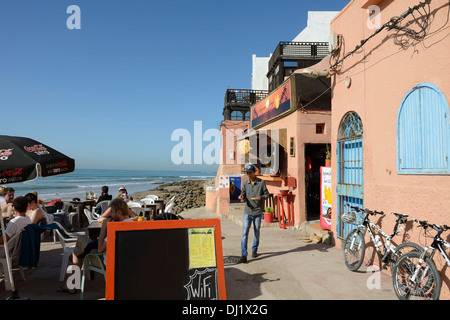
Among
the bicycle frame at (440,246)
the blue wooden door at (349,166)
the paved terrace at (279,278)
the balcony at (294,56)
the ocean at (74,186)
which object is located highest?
the balcony at (294,56)

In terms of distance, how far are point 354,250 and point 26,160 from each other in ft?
18.4

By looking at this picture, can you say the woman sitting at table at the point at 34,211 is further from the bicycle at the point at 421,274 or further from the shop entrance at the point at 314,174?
A: the shop entrance at the point at 314,174

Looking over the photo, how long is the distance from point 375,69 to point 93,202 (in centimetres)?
1068

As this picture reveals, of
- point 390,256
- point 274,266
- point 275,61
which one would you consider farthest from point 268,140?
point 275,61

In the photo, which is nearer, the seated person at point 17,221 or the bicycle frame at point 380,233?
the bicycle frame at point 380,233

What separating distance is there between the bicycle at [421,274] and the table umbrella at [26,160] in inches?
211

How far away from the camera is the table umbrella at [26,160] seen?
4145mm

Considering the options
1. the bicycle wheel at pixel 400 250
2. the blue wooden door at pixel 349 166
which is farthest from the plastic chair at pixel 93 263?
the blue wooden door at pixel 349 166

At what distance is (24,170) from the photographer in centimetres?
427
